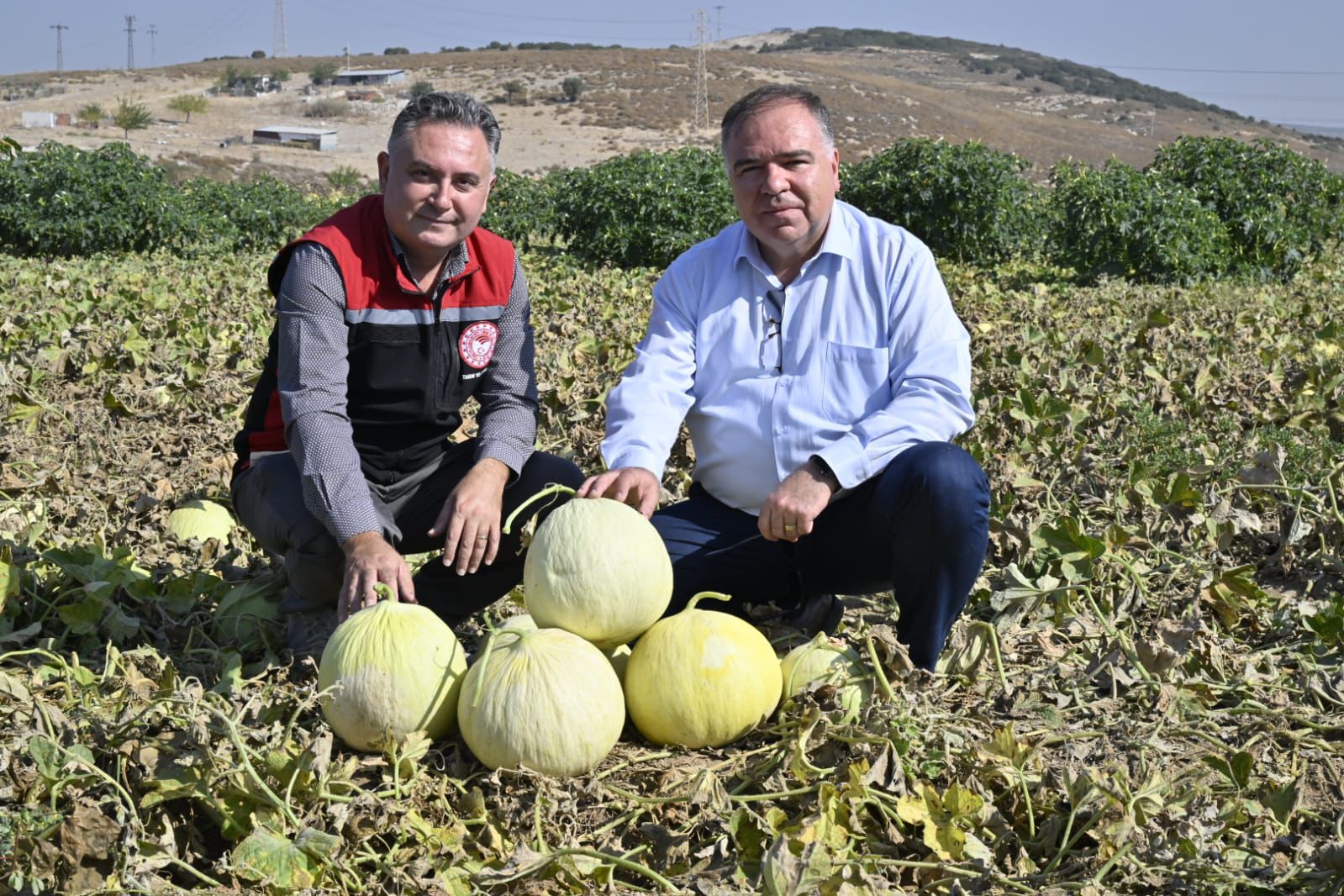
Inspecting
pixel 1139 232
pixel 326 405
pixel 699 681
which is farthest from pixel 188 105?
pixel 699 681

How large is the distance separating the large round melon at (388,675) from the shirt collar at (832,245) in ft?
4.44

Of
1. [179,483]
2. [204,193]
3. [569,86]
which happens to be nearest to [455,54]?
[569,86]

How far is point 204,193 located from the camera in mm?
15836

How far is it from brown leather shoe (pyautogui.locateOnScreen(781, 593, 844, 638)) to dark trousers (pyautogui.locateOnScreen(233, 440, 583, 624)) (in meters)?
0.71

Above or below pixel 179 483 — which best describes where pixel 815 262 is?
above

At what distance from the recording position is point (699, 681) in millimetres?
2564

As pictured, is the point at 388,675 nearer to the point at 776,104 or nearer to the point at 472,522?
the point at 472,522

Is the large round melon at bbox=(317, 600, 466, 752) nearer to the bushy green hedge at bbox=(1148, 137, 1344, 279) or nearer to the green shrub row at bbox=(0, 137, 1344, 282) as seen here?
the green shrub row at bbox=(0, 137, 1344, 282)

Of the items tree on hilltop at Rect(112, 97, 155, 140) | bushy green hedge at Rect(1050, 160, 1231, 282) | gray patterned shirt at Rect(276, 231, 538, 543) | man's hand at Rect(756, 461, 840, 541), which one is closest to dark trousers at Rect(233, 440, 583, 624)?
gray patterned shirt at Rect(276, 231, 538, 543)

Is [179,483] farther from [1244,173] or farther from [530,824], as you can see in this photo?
[1244,173]

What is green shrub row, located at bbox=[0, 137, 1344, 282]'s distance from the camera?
1133cm

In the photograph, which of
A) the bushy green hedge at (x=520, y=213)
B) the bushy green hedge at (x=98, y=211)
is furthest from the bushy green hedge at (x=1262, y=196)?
the bushy green hedge at (x=98, y=211)

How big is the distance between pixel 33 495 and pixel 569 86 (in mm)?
63602

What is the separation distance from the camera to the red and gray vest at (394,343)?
10.7 ft
